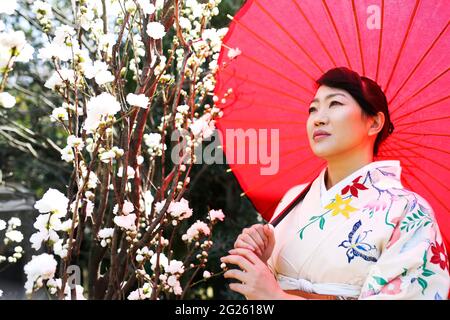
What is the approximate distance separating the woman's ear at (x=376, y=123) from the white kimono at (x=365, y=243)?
95 mm

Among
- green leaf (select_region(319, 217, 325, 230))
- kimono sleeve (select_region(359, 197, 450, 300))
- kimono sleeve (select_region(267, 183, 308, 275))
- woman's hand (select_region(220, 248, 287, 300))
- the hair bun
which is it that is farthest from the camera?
kimono sleeve (select_region(267, 183, 308, 275))

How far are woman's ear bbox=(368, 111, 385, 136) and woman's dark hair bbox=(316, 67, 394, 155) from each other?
0.01 m

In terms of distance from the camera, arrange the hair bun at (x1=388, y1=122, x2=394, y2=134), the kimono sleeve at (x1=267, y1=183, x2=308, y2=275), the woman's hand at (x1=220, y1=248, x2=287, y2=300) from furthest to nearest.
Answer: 1. the kimono sleeve at (x1=267, y1=183, x2=308, y2=275)
2. the hair bun at (x1=388, y1=122, x2=394, y2=134)
3. the woman's hand at (x1=220, y1=248, x2=287, y2=300)

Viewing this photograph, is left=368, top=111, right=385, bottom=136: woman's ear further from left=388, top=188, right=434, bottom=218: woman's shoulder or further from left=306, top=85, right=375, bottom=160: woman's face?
left=388, top=188, right=434, bottom=218: woman's shoulder

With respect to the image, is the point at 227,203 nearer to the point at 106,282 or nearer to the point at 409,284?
the point at 106,282

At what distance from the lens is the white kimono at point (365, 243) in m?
1.31

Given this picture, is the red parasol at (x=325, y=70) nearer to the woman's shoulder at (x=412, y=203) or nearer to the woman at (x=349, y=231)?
the woman at (x=349, y=231)

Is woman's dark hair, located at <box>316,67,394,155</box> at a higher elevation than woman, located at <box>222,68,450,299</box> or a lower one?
higher

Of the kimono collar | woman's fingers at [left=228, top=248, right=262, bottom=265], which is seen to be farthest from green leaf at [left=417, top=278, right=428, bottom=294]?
woman's fingers at [left=228, top=248, right=262, bottom=265]

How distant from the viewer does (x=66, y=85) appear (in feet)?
4.75

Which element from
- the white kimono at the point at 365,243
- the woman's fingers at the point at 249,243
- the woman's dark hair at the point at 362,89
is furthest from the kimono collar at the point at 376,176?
the woman's fingers at the point at 249,243

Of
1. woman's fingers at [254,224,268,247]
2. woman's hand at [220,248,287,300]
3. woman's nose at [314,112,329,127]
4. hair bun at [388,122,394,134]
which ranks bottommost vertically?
woman's hand at [220,248,287,300]

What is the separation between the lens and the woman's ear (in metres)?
1.57

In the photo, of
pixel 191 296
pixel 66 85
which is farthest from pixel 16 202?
pixel 66 85
